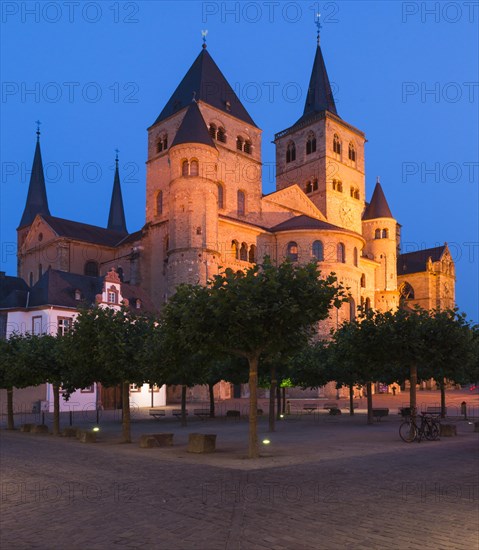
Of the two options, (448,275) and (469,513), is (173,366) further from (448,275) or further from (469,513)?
(448,275)

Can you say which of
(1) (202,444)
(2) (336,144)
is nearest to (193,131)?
(2) (336,144)

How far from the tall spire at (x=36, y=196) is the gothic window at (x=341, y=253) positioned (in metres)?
39.4

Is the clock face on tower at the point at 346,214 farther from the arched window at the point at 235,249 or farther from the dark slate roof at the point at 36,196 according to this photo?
the dark slate roof at the point at 36,196

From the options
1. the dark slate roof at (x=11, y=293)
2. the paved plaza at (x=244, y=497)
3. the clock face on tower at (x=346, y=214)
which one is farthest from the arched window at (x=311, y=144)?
the paved plaza at (x=244, y=497)

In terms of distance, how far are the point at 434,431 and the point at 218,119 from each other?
49.4 metres

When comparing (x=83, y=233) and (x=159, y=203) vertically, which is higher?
(x=159, y=203)

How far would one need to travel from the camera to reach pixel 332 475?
13156mm

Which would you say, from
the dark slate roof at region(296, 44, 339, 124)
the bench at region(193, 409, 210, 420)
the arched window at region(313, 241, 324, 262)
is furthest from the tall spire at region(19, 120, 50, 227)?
the bench at region(193, 409, 210, 420)

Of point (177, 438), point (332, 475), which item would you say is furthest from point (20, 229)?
point (332, 475)

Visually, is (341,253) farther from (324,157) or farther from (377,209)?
(377,209)

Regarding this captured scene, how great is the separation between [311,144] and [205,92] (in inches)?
743

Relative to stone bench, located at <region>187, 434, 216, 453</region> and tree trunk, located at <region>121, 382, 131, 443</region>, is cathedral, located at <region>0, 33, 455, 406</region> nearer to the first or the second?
tree trunk, located at <region>121, 382, 131, 443</region>

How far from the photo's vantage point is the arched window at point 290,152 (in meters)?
82.2

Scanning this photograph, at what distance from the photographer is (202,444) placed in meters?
17.7
